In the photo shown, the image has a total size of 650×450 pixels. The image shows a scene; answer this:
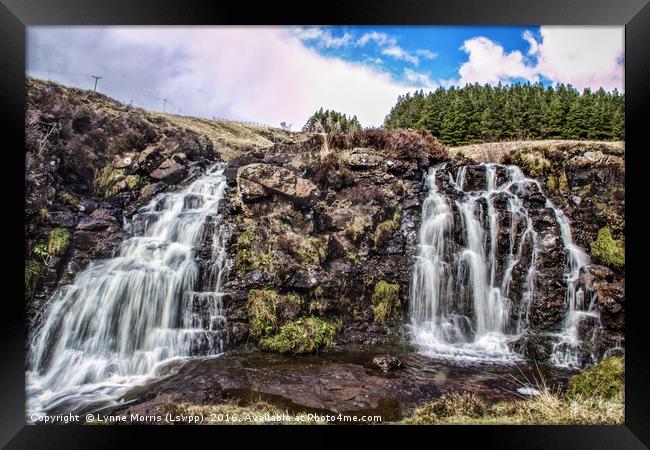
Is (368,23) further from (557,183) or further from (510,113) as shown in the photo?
(557,183)

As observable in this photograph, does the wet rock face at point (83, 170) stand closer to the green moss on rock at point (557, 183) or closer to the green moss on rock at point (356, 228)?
the green moss on rock at point (356, 228)

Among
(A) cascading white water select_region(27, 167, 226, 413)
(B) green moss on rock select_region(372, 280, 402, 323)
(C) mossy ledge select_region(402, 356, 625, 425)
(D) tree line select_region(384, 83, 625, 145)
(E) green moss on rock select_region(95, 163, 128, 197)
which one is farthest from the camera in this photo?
(B) green moss on rock select_region(372, 280, 402, 323)

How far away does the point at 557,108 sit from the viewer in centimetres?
441

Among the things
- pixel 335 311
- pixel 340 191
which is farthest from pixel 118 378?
pixel 340 191

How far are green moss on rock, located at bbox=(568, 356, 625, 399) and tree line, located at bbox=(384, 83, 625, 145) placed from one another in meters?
2.80

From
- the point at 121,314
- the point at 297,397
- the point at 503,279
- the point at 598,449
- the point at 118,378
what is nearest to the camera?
the point at 598,449

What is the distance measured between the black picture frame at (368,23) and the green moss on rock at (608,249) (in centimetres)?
51

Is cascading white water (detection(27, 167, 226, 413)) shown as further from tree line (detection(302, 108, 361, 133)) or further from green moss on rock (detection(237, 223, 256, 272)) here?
tree line (detection(302, 108, 361, 133))

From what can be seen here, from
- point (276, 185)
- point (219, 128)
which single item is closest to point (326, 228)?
point (276, 185)

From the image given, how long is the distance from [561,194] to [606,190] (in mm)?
583

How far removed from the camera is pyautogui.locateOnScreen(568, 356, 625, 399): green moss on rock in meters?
3.72

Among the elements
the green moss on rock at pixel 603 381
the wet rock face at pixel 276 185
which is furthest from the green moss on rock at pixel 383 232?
the green moss on rock at pixel 603 381

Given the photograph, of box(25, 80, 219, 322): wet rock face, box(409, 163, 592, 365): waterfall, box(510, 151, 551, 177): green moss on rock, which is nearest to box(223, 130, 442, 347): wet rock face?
box(409, 163, 592, 365): waterfall

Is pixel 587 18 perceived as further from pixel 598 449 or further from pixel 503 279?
pixel 598 449
